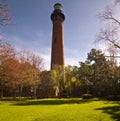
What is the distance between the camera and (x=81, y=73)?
6103cm

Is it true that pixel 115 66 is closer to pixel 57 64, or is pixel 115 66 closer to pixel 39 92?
pixel 57 64

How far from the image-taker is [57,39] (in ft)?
196

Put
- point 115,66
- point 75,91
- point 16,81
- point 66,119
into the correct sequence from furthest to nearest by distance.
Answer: point 75,91 → point 115,66 → point 16,81 → point 66,119

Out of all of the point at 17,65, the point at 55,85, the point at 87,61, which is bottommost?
the point at 55,85

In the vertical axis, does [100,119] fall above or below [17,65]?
below

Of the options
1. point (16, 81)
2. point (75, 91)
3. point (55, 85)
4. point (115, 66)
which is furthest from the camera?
point (75, 91)

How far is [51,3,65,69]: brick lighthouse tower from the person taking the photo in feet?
191

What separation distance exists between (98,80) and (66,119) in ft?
141

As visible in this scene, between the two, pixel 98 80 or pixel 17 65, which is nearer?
pixel 17 65

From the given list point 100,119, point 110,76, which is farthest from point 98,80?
point 100,119

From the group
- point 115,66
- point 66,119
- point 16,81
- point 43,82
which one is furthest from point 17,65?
point 66,119

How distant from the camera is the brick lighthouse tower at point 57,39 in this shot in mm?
58347

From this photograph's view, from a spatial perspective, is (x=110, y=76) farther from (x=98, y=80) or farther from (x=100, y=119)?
(x=100, y=119)

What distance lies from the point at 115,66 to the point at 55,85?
16445mm
